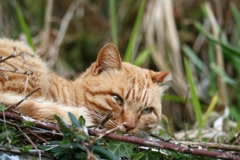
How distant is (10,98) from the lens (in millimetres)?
1848

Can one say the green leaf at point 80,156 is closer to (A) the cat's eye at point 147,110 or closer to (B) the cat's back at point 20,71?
(B) the cat's back at point 20,71

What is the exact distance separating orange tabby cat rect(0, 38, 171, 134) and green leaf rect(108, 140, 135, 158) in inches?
12.7

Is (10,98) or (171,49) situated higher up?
(171,49)

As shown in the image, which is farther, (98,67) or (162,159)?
(98,67)

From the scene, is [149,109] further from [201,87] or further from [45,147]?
[201,87]

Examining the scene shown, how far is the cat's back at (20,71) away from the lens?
1990 millimetres

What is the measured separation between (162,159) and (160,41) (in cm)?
261

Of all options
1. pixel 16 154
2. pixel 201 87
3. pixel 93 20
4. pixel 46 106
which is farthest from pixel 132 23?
pixel 16 154

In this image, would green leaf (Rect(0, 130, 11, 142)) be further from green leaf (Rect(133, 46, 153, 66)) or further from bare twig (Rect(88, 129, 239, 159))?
green leaf (Rect(133, 46, 153, 66))

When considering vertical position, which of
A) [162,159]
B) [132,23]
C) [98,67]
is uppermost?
[132,23]

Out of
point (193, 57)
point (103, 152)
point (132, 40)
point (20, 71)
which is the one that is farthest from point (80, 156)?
point (193, 57)

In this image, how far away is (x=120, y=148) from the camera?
5.57 ft

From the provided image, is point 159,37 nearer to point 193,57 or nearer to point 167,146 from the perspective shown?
point 193,57

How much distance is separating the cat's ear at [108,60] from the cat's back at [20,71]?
292 millimetres
